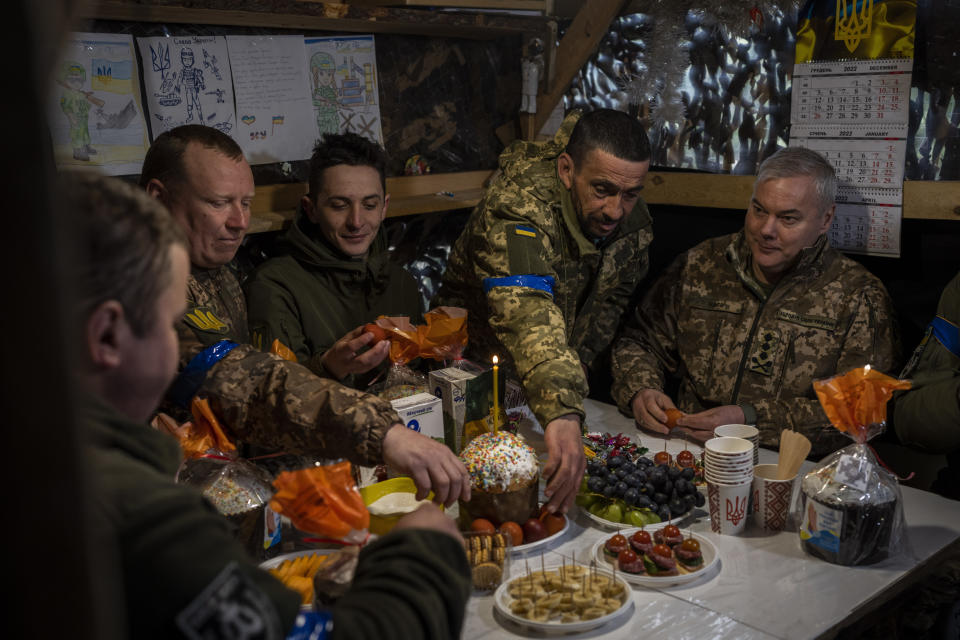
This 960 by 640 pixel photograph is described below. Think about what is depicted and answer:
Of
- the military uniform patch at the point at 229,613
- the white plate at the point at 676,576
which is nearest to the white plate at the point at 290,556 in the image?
the white plate at the point at 676,576

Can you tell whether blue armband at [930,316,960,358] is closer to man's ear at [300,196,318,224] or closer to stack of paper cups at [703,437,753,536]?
stack of paper cups at [703,437,753,536]

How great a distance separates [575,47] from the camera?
3.62 m

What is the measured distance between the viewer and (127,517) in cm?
80

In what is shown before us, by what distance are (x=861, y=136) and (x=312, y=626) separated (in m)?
2.77

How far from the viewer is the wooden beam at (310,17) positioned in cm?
254

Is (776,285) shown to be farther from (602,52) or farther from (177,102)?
(177,102)

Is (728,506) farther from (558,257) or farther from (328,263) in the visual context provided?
(328,263)

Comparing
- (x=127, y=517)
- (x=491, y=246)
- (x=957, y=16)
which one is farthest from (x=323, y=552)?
(x=957, y=16)

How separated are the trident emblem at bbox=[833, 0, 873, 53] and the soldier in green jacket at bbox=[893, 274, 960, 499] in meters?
1.03

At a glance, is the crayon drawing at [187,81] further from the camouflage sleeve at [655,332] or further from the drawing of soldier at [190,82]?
the camouflage sleeve at [655,332]

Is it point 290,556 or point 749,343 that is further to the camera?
point 749,343

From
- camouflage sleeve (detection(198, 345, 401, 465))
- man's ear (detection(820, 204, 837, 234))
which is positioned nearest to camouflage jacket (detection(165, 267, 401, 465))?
camouflage sleeve (detection(198, 345, 401, 465))

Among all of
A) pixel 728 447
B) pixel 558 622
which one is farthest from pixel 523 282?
pixel 558 622

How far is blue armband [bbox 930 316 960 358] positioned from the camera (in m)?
2.35
